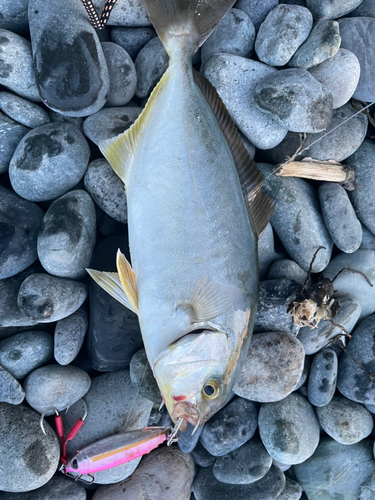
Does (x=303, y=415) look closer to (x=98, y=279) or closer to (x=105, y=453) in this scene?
(x=105, y=453)

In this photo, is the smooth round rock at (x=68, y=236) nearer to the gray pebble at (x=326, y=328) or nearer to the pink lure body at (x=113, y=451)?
the pink lure body at (x=113, y=451)

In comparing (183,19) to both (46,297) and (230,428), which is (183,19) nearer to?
(46,297)

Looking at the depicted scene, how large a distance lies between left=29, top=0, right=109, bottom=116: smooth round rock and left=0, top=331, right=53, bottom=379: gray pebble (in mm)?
1644

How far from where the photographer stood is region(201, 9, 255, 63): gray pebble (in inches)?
108

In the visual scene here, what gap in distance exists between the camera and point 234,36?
2.77m

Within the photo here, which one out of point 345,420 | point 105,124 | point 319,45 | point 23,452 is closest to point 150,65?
point 105,124

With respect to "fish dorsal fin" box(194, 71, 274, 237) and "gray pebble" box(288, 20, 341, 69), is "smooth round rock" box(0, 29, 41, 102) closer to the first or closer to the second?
"fish dorsal fin" box(194, 71, 274, 237)

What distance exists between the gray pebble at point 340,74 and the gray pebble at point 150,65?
1.19m

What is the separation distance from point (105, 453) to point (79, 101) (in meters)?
2.49

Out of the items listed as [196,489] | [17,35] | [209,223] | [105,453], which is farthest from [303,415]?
[17,35]

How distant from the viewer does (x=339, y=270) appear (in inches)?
117

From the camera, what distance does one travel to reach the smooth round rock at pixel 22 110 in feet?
8.49

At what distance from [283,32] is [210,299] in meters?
2.07

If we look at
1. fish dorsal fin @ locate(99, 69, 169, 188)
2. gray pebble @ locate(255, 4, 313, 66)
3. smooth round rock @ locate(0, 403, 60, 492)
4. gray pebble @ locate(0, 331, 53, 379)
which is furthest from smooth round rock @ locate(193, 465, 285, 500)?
gray pebble @ locate(255, 4, 313, 66)
